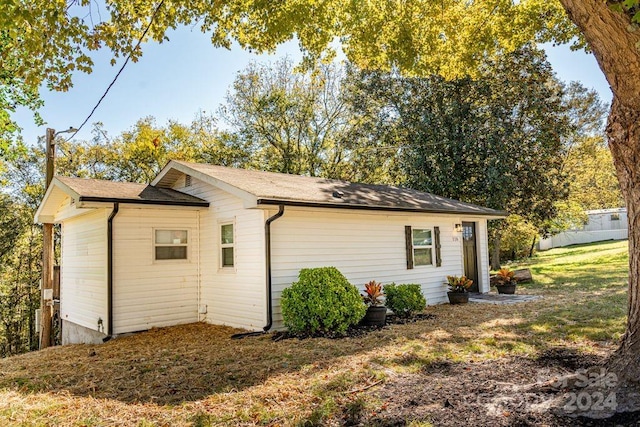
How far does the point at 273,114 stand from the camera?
21594 mm

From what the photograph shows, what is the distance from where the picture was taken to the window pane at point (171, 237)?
9188 millimetres

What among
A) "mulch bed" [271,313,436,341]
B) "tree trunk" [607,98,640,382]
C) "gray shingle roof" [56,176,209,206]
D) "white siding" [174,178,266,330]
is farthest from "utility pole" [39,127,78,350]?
"tree trunk" [607,98,640,382]

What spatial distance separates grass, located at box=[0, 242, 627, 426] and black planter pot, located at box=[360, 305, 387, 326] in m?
0.31

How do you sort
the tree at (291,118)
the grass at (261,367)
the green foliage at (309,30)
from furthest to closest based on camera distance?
the tree at (291,118) → the green foliage at (309,30) → the grass at (261,367)

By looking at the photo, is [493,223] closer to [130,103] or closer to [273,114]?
[273,114]

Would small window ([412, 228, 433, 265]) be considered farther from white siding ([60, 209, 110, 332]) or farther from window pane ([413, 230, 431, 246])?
white siding ([60, 209, 110, 332])

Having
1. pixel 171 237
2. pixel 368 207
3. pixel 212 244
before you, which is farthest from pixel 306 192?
pixel 171 237

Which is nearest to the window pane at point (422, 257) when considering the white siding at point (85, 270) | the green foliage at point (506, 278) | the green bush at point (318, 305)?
the green foliage at point (506, 278)

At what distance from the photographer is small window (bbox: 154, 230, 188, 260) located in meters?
9.16

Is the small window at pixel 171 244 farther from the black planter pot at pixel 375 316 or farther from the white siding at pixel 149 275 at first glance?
the black planter pot at pixel 375 316

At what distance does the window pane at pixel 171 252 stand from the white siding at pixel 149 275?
4.0 inches

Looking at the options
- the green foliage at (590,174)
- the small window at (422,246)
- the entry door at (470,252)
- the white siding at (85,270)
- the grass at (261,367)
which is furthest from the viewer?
Answer: the green foliage at (590,174)

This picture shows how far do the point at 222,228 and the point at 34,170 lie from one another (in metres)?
17.8

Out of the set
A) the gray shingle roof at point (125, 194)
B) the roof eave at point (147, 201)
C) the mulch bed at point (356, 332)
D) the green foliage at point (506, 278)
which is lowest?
the mulch bed at point (356, 332)
